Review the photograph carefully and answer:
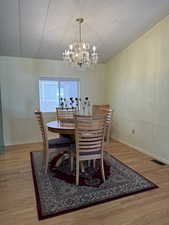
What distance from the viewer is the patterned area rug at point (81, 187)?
176cm

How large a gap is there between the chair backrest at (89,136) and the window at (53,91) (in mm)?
2556

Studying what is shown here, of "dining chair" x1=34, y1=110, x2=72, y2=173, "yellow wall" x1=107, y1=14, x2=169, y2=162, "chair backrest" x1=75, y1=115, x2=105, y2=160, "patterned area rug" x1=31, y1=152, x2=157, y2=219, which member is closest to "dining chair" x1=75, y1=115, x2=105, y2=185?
"chair backrest" x1=75, y1=115, x2=105, y2=160

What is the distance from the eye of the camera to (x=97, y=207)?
172cm

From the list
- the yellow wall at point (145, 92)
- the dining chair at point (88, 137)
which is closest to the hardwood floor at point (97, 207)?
the dining chair at point (88, 137)

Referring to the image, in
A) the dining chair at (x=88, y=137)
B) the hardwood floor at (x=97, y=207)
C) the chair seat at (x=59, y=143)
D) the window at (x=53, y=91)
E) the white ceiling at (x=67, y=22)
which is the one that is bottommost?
the hardwood floor at (x=97, y=207)

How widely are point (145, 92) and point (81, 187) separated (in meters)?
2.39

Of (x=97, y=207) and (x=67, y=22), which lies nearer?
(x=97, y=207)

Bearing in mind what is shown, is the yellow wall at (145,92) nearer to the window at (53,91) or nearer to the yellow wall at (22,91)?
the window at (53,91)

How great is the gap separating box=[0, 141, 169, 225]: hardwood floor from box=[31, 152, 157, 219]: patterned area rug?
0.08 meters

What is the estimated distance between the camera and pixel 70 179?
232 centimetres

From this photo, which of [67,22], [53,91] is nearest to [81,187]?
[67,22]

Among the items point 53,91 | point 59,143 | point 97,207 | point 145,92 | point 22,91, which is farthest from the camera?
point 53,91

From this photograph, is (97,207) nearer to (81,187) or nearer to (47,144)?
(81,187)

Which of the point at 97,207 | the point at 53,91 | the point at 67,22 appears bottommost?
the point at 97,207
